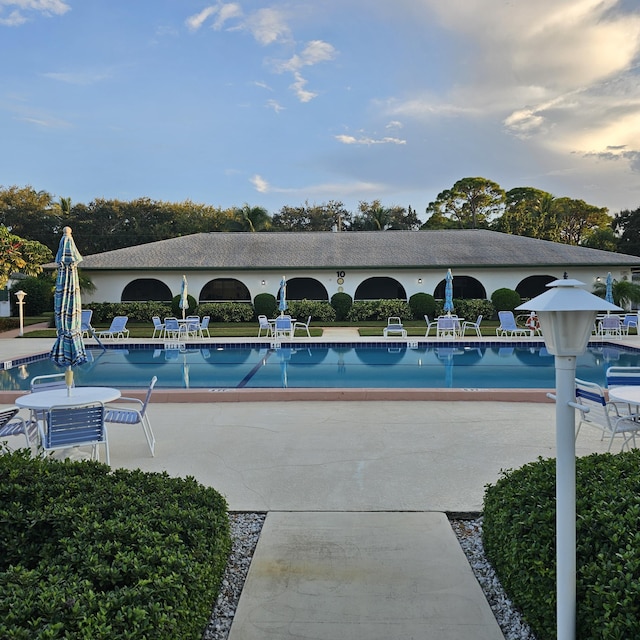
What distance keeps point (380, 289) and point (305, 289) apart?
12.8 feet

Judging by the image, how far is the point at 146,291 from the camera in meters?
25.2

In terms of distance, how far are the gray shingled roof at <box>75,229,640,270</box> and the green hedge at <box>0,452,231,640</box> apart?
65.5 feet

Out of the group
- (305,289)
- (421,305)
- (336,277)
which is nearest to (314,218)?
(305,289)

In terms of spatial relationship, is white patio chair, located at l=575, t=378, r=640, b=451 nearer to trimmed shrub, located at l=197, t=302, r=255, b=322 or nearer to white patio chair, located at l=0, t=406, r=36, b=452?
white patio chair, located at l=0, t=406, r=36, b=452

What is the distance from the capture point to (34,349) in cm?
1527

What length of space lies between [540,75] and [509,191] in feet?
111

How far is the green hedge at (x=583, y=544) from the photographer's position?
2082 millimetres

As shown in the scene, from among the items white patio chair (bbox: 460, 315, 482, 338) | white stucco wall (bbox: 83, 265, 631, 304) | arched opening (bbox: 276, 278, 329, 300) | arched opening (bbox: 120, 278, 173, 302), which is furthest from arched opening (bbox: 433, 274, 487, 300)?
arched opening (bbox: 120, 278, 173, 302)

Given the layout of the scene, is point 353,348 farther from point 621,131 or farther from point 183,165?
point 183,165

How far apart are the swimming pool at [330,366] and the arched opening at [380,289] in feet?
33.9

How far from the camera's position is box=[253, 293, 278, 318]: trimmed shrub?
74.4 feet

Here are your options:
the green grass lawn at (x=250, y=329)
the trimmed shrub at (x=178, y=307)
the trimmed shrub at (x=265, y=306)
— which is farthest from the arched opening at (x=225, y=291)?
the green grass lawn at (x=250, y=329)

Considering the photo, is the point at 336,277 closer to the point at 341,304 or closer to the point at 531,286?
the point at 341,304

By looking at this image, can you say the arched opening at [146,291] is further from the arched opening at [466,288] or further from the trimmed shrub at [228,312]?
the arched opening at [466,288]
